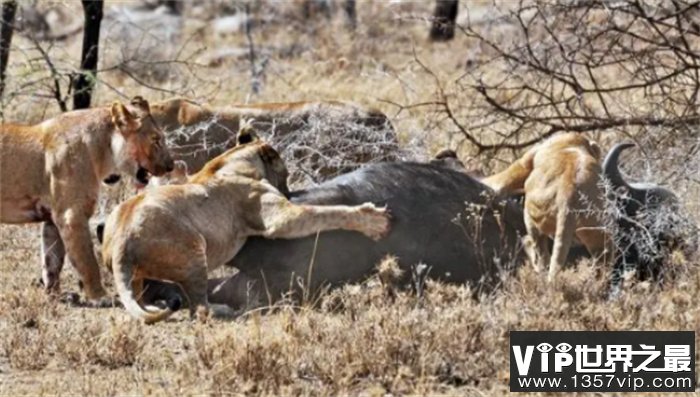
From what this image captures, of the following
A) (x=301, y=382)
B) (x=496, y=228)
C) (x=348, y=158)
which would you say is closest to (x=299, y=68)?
(x=348, y=158)

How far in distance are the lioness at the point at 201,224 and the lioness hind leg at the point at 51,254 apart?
2.95 feet

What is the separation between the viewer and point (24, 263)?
29.1 feet

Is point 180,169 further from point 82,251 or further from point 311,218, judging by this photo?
point 311,218

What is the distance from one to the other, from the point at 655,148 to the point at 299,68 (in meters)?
8.68

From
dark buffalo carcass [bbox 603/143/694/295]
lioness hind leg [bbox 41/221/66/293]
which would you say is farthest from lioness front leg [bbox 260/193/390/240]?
lioness hind leg [bbox 41/221/66/293]

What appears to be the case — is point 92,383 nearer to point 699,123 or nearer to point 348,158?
point 348,158

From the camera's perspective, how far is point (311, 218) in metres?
7.52

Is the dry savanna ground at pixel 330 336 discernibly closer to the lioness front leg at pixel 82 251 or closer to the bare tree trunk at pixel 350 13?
the lioness front leg at pixel 82 251

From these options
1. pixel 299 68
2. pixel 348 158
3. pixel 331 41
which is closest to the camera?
pixel 348 158

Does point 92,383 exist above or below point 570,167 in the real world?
below

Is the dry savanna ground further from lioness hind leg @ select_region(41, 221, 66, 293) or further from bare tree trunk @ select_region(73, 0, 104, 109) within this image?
bare tree trunk @ select_region(73, 0, 104, 109)

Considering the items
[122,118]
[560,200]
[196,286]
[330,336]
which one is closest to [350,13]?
[122,118]

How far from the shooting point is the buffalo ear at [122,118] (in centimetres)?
820

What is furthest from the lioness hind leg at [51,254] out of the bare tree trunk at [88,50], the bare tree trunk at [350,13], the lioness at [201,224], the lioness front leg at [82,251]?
the bare tree trunk at [350,13]
